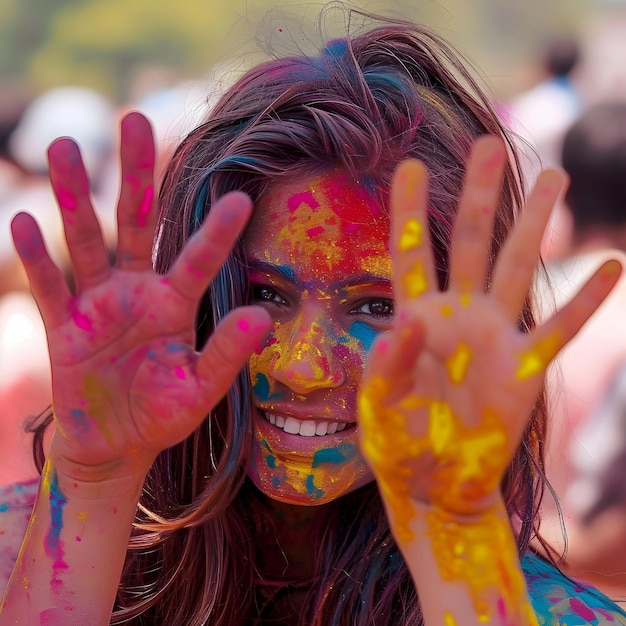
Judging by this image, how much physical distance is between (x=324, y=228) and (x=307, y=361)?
0.81ft

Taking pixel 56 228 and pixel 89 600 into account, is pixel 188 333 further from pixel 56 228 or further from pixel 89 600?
pixel 56 228

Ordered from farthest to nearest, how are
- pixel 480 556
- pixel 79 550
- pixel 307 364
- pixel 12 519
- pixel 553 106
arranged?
pixel 553 106, pixel 12 519, pixel 307 364, pixel 79 550, pixel 480 556

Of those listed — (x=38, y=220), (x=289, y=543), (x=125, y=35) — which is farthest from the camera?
(x=125, y=35)

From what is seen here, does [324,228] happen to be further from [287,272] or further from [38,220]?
[38,220]

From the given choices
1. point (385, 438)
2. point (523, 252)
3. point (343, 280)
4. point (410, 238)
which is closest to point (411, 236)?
point (410, 238)

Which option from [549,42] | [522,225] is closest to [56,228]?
[549,42]

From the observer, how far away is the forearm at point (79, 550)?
1.31 m

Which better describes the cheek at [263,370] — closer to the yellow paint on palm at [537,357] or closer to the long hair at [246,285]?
the long hair at [246,285]

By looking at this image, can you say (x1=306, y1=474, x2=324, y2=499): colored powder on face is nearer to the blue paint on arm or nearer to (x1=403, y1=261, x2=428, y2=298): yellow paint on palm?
the blue paint on arm

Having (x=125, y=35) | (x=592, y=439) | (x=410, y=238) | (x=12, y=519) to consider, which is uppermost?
(x=410, y=238)

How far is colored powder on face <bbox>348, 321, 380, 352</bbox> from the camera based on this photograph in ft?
5.35

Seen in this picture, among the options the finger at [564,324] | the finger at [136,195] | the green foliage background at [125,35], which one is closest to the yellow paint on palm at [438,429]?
the finger at [564,324]

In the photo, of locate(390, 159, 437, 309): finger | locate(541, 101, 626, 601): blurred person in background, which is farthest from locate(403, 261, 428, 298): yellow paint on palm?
locate(541, 101, 626, 601): blurred person in background

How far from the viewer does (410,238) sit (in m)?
1.15
